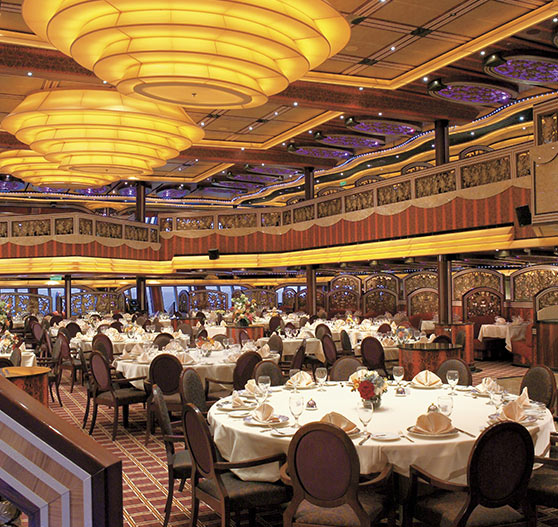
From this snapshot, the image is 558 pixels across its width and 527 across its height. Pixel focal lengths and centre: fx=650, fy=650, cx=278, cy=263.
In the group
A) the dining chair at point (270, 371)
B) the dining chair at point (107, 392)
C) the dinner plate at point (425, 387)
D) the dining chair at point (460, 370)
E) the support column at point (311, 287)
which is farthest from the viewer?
the support column at point (311, 287)

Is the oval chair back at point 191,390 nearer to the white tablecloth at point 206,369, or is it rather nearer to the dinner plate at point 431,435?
the white tablecloth at point 206,369

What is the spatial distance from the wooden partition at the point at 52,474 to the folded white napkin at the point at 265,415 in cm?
329

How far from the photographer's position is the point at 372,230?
Answer: 1673cm

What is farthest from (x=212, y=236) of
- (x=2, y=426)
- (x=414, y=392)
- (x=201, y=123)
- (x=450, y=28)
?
(x=2, y=426)

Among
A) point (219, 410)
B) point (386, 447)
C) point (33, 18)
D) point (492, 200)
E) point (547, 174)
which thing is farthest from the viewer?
point (492, 200)

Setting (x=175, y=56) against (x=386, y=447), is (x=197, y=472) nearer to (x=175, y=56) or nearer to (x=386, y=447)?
(x=386, y=447)

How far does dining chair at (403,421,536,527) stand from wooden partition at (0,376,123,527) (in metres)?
2.73

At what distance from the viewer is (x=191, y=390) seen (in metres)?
5.57

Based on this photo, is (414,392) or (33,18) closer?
(414,392)

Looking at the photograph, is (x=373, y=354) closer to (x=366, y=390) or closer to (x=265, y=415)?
(x=366, y=390)

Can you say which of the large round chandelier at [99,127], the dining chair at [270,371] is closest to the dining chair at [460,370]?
the dining chair at [270,371]

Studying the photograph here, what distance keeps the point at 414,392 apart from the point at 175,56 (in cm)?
425

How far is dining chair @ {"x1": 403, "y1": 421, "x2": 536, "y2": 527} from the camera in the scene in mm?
3354

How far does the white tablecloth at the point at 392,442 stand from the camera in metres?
3.69
